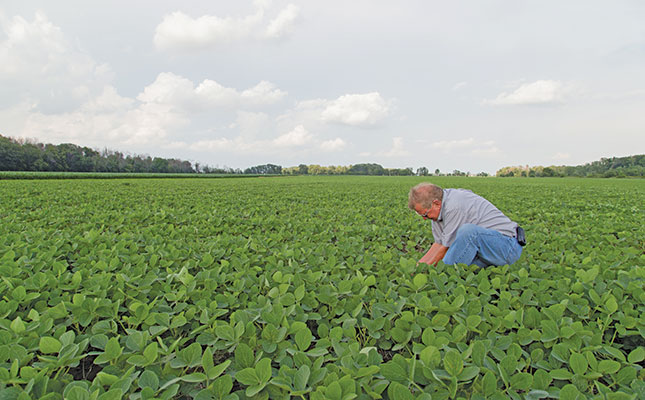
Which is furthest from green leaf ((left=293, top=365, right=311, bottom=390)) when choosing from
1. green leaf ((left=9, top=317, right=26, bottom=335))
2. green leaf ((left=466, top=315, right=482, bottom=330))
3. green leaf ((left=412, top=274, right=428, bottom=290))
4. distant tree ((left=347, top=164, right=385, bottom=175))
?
distant tree ((left=347, top=164, right=385, bottom=175))

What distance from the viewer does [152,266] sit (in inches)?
110

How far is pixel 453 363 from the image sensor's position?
1.26m

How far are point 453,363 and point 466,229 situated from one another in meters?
2.41

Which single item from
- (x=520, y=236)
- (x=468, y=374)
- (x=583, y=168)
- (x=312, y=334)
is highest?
(x=583, y=168)

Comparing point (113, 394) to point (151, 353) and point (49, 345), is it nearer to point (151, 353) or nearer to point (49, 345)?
point (151, 353)

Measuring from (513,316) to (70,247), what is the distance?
4.35m

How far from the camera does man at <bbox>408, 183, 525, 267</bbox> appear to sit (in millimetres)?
3389

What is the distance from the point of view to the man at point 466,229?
3389 mm

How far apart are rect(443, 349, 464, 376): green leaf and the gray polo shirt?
253 centimetres

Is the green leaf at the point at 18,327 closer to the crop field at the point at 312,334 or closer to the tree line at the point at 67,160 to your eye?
the crop field at the point at 312,334

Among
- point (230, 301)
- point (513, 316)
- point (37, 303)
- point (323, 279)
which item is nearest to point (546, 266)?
point (513, 316)

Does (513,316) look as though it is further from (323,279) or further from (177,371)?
(177,371)

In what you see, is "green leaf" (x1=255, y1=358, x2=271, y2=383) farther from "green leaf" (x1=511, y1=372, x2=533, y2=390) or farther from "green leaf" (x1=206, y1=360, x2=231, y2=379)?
"green leaf" (x1=511, y1=372, x2=533, y2=390)

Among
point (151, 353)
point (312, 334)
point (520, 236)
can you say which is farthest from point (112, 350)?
point (520, 236)
